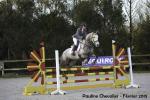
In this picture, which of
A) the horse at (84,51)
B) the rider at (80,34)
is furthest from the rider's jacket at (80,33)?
the horse at (84,51)

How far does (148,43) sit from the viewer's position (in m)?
37.8

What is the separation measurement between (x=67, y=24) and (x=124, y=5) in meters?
6.82

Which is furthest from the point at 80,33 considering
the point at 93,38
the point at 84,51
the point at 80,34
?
the point at 84,51

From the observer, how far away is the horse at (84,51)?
67.6 feet

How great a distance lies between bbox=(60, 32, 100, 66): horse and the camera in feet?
67.6

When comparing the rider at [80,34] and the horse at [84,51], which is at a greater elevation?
the rider at [80,34]

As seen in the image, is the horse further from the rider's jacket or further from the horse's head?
the rider's jacket

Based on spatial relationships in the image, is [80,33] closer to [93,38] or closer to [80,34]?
[80,34]

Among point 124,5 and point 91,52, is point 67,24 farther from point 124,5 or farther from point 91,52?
point 91,52

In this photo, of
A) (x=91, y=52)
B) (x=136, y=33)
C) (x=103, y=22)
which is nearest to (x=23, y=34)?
(x=103, y=22)

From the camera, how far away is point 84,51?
835 inches

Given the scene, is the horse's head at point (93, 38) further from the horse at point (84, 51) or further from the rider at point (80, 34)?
the rider at point (80, 34)

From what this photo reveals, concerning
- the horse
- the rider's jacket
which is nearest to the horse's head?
the horse

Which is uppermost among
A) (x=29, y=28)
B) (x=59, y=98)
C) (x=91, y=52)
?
(x=29, y=28)
